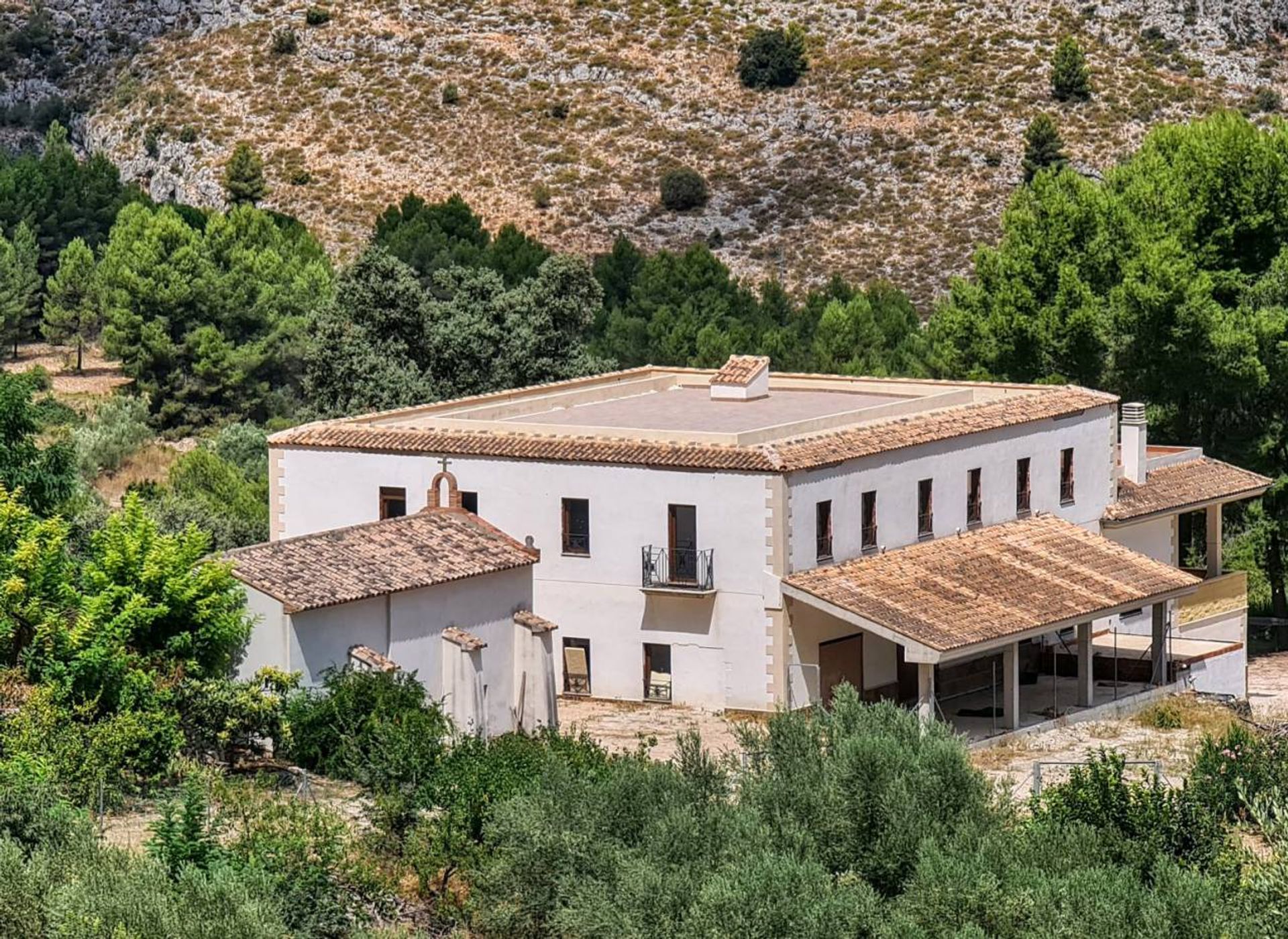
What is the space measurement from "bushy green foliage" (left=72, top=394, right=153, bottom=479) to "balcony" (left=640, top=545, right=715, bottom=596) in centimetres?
2281

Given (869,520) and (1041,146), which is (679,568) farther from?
(1041,146)

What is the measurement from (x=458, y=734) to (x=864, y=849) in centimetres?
1042

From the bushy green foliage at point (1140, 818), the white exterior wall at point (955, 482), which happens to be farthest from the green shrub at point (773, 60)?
the bushy green foliage at point (1140, 818)

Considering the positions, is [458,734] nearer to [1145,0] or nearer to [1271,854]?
[1271,854]

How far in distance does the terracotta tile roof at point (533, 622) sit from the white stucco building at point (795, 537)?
2326 millimetres

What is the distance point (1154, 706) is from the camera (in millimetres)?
45094

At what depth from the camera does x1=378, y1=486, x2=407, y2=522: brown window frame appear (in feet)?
147

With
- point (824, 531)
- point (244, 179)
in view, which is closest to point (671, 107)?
point (244, 179)

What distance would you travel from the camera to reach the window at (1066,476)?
4891 cm

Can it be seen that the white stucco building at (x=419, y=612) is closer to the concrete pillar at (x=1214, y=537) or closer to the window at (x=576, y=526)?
the window at (x=576, y=526)

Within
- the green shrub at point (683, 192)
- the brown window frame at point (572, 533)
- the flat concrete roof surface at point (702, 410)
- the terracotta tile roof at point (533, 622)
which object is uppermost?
the green shrub at point (683, 192)

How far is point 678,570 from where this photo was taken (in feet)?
140

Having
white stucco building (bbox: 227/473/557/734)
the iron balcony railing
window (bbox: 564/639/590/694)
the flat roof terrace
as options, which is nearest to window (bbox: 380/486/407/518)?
the flat roof terrace

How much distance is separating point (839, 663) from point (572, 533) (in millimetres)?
5149
